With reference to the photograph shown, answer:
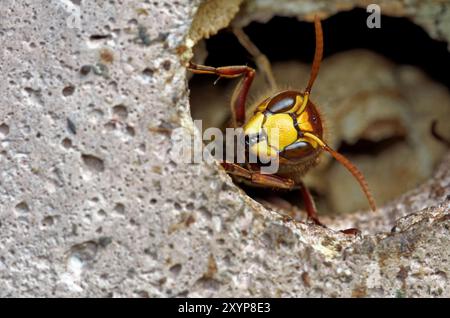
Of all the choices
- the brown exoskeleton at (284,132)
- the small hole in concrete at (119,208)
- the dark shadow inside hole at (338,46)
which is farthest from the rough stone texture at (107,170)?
the dark shadow inside hole at (338,46)

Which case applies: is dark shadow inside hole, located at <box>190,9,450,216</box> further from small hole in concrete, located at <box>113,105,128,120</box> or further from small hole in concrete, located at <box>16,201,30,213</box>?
small hole in concrete, located at <box>16,201,30,213</box>

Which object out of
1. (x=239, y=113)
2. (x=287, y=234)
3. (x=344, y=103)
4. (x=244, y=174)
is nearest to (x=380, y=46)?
(x=344, y=103)

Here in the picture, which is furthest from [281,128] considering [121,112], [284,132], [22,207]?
[22,207]

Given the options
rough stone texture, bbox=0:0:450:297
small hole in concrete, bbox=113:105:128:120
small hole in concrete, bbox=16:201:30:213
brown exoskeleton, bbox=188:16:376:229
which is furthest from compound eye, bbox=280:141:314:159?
small hole in concrete, bbox=16:201:30:213

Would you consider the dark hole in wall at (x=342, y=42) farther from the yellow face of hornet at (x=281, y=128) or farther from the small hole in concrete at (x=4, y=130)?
the small hole in concrete at (x=4, y=130)

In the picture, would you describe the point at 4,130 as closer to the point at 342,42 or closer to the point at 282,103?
the point at 282,103

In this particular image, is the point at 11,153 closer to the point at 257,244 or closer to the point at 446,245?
the point at 257,244

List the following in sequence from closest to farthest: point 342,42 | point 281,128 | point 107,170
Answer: point 107,170, point 281,128, point 342,42

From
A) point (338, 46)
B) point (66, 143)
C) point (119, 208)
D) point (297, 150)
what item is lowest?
point (119, 208)
